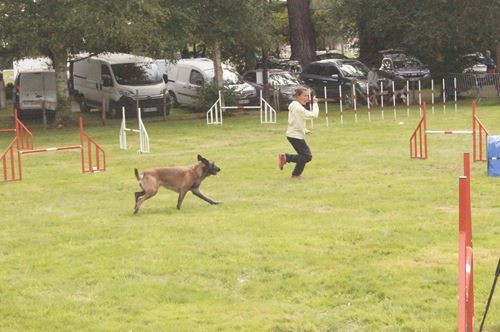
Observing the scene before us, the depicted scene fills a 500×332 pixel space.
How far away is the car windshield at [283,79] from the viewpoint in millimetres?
31183

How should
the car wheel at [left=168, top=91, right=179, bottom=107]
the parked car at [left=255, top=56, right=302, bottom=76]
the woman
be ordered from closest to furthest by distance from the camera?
the woman
the car wheel at [left=168, top=91, right=179, bottom=107]
the parked car at [left=255, top=56, right=302, bottom=76]

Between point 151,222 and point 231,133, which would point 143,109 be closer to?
point 231,133

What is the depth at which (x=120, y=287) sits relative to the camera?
7.77 metres

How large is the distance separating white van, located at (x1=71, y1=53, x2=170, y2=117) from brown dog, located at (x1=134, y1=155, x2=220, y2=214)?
17076 mm

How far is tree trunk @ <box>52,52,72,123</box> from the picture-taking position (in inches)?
1009

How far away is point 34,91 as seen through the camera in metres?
29.7

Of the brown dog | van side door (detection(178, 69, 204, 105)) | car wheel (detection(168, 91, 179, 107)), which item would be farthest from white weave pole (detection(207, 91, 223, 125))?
the brown dog

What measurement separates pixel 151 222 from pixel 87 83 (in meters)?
21.5

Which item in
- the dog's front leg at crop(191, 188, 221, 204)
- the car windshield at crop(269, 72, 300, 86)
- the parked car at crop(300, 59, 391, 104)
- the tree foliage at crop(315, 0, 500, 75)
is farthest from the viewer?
the car windshield at crop(269, 72, 300, 86)

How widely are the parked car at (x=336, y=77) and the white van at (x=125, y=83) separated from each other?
5937 mm

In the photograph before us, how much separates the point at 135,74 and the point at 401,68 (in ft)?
34.2

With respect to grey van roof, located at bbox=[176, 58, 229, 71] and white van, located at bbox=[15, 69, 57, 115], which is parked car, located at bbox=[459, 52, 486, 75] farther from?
white van, located at bbox=[15, 69, 57, 115]

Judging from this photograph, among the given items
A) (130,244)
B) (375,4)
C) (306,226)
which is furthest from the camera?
(375,4)

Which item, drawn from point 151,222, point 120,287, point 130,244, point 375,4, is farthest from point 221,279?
point 375,4
